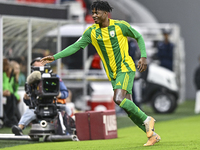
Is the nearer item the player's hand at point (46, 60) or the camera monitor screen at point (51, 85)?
the player's hand at point (46, 60)

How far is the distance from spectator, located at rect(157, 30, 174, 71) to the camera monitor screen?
417 inches

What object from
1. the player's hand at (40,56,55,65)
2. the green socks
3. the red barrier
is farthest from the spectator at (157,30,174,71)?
the player's hand at (40,56,55,65)

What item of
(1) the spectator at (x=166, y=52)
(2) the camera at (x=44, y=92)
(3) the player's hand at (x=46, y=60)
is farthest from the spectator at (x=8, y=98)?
(1) the spectator at (x=166, y=52)

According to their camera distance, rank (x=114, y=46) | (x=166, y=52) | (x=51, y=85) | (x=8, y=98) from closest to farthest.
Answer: (x=114, y=46)
(x=51, y=85)
(x=8, y=98)
(x=166, y=52)

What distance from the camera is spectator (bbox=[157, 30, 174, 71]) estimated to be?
2089 centimetres

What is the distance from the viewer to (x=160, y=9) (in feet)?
105

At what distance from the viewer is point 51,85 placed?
10672 mm

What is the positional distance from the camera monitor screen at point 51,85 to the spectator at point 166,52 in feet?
34.7

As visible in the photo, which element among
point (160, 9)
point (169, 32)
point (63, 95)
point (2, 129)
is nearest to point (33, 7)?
point (2, 129)

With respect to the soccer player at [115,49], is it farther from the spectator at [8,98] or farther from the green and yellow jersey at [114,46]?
the spectator at [8,98]

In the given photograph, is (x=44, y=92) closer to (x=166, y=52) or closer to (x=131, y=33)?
(x=131, y=33)

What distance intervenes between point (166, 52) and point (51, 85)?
10.9 m

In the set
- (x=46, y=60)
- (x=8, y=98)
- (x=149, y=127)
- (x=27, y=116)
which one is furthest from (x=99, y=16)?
(x=8, y=98)

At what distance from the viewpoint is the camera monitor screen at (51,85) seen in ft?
34.7
